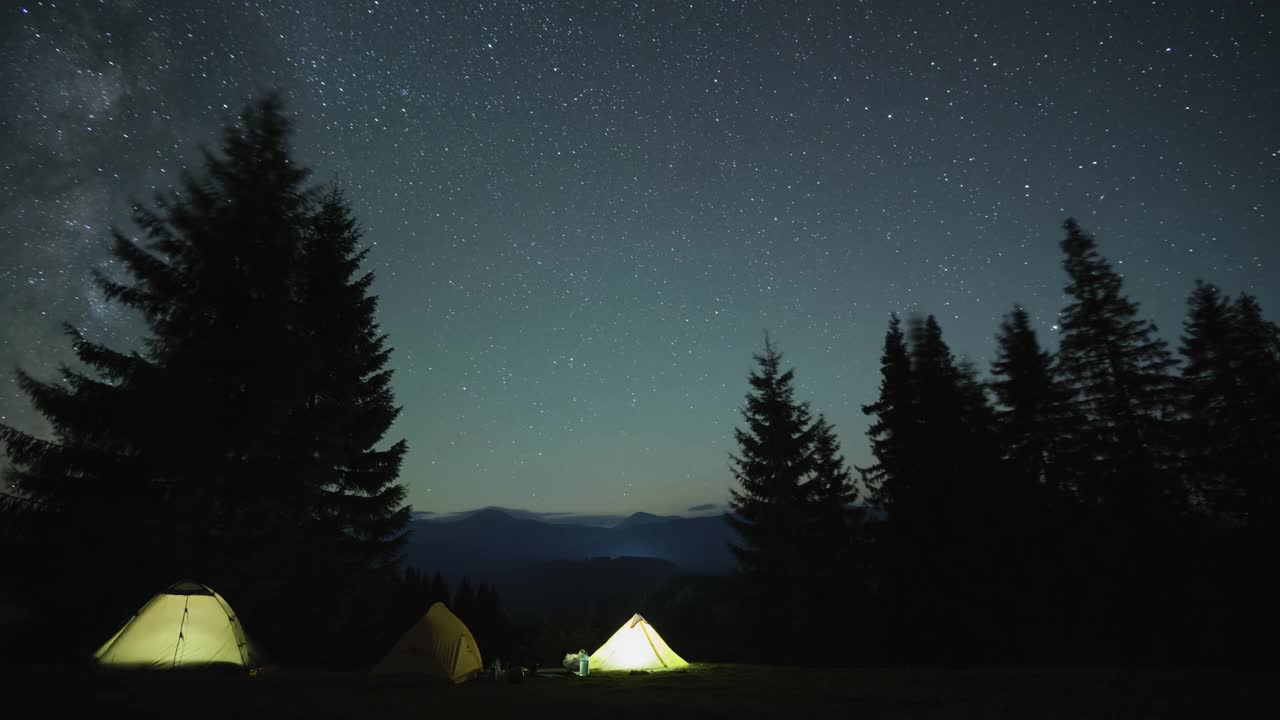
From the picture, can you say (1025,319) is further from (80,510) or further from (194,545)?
(80,510)

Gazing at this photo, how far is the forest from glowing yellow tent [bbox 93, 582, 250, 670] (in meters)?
2.04

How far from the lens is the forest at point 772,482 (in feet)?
38.1

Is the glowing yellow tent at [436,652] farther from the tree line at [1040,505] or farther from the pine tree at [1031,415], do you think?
the pine tree at [1031,415]

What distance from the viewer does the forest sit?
11617mm

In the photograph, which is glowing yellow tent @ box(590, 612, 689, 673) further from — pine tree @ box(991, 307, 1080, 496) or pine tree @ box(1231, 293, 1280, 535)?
pine tree @ box(1231, 293, 1280, 535)

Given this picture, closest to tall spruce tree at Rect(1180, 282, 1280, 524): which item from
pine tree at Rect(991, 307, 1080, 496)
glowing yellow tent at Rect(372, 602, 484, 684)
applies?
pine tree at Rect(991, 307, 1080, 496)

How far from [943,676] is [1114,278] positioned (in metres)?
17.5

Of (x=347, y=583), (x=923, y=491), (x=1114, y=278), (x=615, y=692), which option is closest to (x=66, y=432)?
(x=347, y=583)

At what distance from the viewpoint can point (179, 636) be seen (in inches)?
378

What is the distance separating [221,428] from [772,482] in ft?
67.1

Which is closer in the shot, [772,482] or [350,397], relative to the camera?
[350,397]

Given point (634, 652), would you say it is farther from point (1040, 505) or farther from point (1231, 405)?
point (1231, 405)

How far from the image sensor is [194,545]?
1177 centimetres

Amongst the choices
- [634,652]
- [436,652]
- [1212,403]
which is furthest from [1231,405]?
[436,652]
